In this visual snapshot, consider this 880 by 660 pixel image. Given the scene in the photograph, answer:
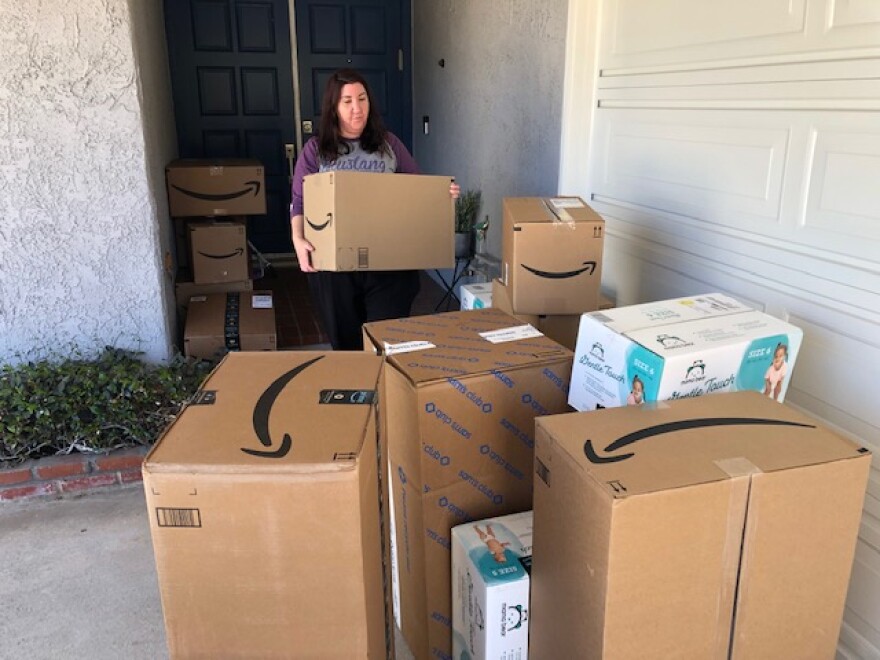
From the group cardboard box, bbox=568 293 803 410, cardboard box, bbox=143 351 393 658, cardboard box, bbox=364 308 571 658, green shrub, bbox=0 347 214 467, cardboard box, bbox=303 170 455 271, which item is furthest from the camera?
green shrub, bbox=0 347 214 467

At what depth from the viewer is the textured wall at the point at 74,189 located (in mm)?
2596

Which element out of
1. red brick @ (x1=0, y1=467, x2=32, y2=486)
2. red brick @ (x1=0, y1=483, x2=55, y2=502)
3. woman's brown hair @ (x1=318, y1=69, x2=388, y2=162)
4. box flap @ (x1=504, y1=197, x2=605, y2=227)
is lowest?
red brick @ (x1=0, y1=483, x2=55, y2=502)

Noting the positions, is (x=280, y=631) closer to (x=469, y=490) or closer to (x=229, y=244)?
(x=469, y=490)

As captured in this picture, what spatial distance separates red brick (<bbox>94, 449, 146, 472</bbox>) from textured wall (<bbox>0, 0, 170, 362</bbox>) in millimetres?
623

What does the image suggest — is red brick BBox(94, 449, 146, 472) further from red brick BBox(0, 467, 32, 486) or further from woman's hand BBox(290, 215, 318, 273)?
woman's hand BBox(290, 215, 318, 273)

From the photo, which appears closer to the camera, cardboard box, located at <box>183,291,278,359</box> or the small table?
cardboard box, located at <box>183,291,278,359</box>

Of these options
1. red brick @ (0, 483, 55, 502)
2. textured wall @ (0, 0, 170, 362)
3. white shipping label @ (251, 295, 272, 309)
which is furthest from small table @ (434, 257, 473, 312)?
red brick @ (0, 483, 55, 502)

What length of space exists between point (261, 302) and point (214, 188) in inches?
28.2

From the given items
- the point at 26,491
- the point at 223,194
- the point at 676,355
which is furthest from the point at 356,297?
the point at 223,194

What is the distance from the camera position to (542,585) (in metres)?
1.23

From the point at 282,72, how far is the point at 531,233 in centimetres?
399

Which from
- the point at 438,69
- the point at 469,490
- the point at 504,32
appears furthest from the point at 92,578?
the point at 438,69

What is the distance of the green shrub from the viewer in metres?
2.51

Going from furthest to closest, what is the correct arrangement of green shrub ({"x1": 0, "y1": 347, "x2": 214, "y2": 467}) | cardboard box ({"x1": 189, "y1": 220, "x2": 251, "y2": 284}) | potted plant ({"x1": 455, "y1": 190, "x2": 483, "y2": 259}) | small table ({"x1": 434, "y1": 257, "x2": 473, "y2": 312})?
1. cardboard box ({"x1": 189, "y1": 220, "x2": 251, "y2": 284})
2. small table ({"x1": 434, "y1": 257, "x2": 473, "y2": 312})
3. potted plant ({"x1": 455, "y1": 190, "x2": 483, "y2": 259})
4. green shrub ({"x1": 0, "y1": 347, "x2": 214, "y2": 467})
